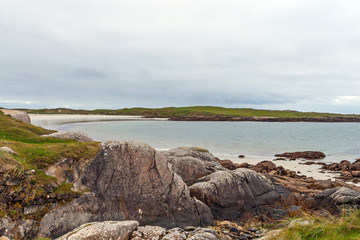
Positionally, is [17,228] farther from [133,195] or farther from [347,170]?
[347,170]

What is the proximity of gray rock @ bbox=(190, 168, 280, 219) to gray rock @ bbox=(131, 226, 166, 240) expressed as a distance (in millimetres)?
3340

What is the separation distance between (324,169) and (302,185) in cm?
1150

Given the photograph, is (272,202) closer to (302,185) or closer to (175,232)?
(302,185)

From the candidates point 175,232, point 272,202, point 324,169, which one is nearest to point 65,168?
point 175,232

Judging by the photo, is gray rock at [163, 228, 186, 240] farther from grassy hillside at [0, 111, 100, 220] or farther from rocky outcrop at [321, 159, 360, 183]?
rocky outcrop at [321, 159, 360, 183]

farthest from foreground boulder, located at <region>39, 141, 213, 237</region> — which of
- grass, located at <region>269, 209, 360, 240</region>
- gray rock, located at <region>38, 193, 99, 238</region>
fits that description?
grass, located at <region>269, 209, 360, 240</region>

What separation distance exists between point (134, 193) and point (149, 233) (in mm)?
2282

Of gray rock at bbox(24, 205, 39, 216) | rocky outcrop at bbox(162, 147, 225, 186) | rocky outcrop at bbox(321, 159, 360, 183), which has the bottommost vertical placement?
rocky outcrop at bbox(321, 159, 360, 183)

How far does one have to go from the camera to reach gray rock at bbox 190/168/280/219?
40.7ft

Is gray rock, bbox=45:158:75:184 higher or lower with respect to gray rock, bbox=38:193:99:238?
higher

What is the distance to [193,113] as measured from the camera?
166875 mm

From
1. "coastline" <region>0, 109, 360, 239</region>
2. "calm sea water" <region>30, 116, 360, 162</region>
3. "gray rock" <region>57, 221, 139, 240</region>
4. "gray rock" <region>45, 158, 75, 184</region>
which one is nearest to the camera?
"gray rock" <region>57, 221, 139, 240</region>

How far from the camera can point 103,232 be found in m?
8.50

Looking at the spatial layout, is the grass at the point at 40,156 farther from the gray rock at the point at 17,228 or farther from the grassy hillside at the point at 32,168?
the gray rock at the point at 17,228
